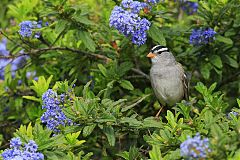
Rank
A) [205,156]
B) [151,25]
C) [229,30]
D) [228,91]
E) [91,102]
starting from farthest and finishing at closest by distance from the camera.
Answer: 1. [228,91]
2. [229,30]
3. [151,25]
4. [91,102]
5. [205,156]

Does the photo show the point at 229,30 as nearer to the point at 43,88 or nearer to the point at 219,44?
the point at 219,44

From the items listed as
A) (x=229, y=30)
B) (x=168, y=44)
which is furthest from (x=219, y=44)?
(x=168, y=44)

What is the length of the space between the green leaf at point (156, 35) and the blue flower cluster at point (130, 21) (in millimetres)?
173

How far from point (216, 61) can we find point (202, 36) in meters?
0.30

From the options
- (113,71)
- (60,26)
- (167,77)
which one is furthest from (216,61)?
(60,26)

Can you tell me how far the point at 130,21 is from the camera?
14.1 feet

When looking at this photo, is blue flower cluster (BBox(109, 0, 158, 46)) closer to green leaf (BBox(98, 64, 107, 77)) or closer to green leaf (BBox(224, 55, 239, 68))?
green leaf (BBox(98, 64, 107, 77))

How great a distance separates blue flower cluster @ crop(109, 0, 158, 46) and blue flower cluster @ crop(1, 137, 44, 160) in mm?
1571

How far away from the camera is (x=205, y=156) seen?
257 cm

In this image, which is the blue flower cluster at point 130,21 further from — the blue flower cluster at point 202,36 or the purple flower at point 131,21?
the blue flower cluster at point 202,36

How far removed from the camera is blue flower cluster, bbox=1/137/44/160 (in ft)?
9.58

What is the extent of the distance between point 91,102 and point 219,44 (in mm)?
2161

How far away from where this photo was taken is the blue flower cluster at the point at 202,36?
504 centimetres

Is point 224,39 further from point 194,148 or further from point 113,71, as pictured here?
point 194,148
